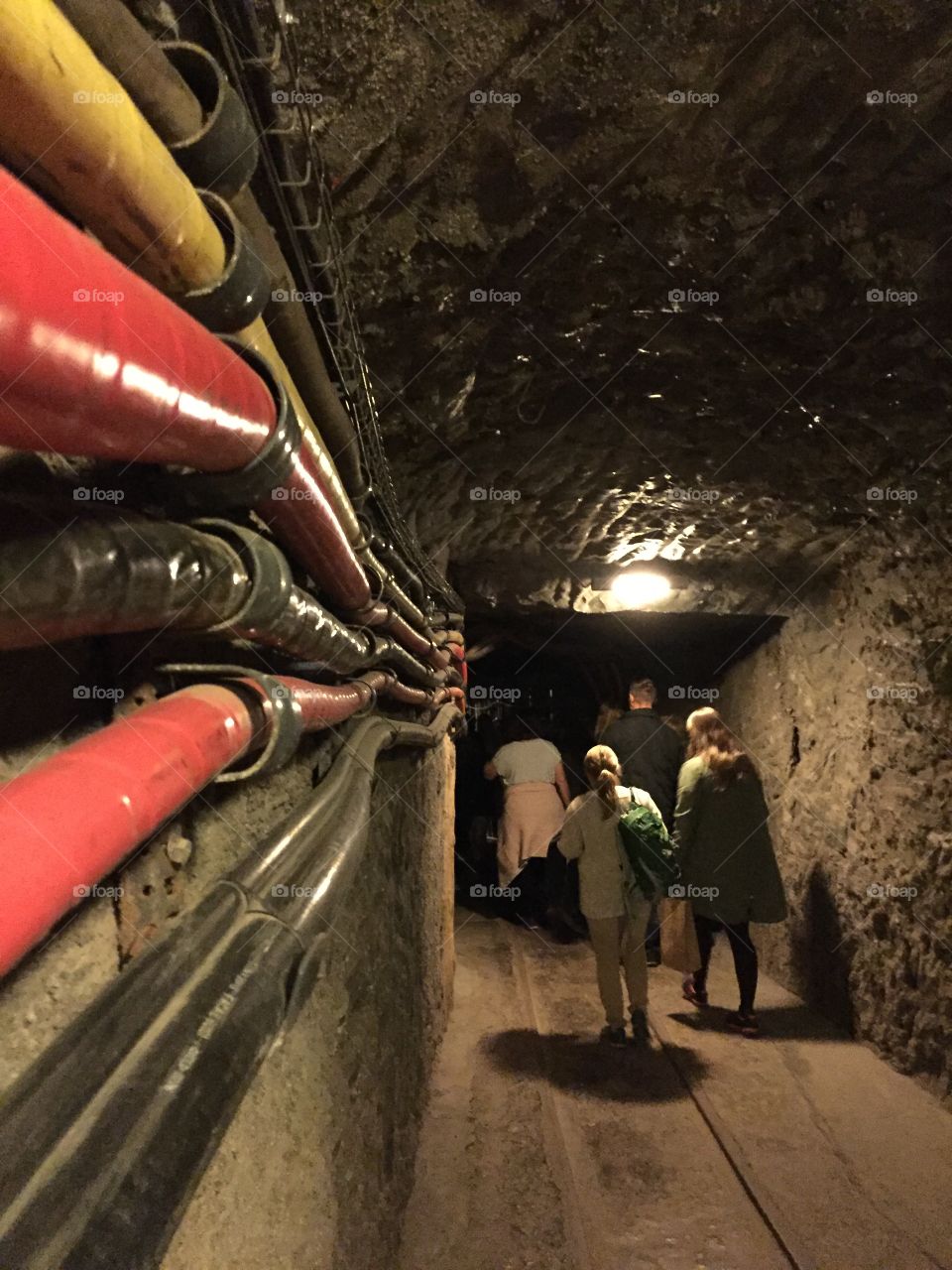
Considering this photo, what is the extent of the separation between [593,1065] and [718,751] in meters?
1.63

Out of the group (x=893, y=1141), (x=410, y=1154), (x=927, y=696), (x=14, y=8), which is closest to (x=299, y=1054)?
(x=14, y=8)

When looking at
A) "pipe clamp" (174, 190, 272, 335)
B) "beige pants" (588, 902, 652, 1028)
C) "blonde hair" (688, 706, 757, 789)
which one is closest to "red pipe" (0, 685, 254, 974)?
"pipe clamp" (174, 190, 272, 335)

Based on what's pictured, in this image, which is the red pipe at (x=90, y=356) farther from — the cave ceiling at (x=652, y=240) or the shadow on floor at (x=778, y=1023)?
the shadow on floor at (x=778, y=1023)

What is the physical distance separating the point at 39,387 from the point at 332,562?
0.80m

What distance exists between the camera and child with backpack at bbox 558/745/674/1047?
12.0 ft

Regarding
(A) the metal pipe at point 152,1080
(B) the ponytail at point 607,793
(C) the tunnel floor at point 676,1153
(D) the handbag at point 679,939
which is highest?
(A) the metal pipe at point 152,1080

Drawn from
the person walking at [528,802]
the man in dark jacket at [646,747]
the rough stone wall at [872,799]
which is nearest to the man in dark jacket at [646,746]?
the man in dark jacket at [646,747]

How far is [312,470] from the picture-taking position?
101 centimetres

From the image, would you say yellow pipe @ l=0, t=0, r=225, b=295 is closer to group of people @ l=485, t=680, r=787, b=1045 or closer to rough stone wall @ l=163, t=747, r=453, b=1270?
rough stone wall @ l=163, t=747, r=453, b=1270

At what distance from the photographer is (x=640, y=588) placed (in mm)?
4422

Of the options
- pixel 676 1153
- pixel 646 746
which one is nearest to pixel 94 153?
pixel 676 1153

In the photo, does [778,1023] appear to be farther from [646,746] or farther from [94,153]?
[94,153]

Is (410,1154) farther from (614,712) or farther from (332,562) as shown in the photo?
(614,712)

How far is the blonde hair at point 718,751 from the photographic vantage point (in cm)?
391
